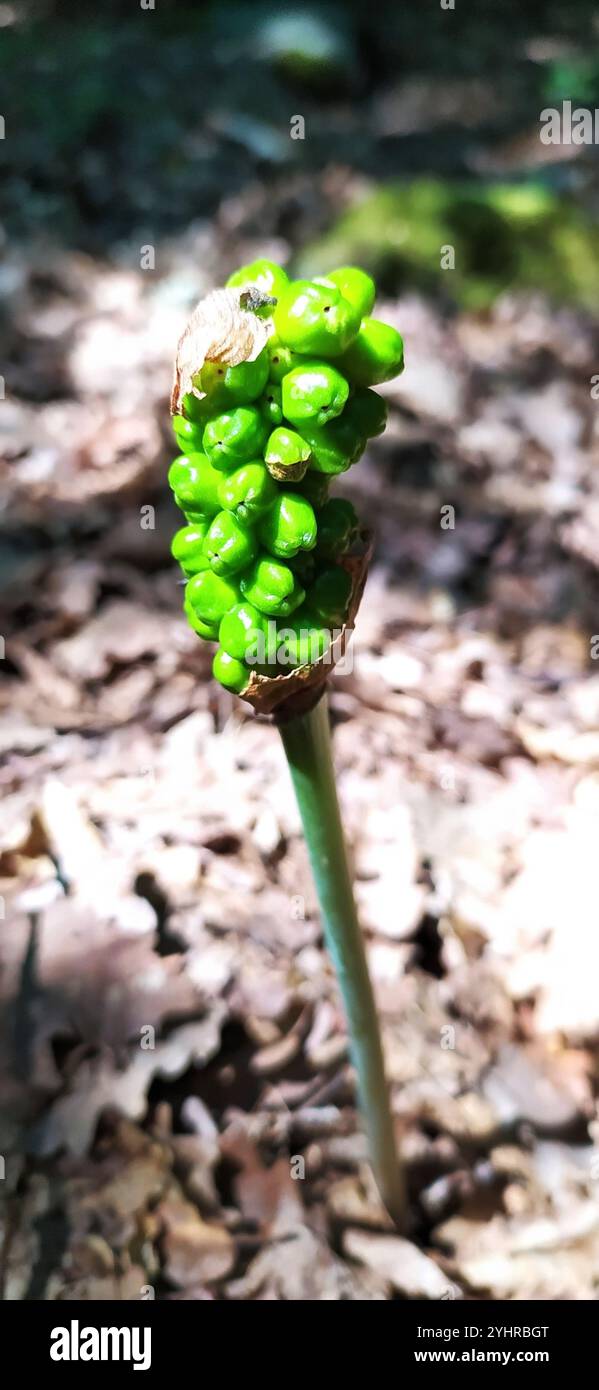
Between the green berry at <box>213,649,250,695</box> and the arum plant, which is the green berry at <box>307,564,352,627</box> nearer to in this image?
the arum plant

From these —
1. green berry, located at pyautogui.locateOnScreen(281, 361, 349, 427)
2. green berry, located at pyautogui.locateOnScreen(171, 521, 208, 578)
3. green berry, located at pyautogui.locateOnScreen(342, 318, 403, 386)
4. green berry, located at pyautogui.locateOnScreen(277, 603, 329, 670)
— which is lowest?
green berry, located at pyautogui.locateOnScreen(277, 603, 329, 670)

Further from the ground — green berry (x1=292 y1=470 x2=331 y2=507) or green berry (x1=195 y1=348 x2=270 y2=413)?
green berry (x1=195 y1=348 x2=270 y2=413)

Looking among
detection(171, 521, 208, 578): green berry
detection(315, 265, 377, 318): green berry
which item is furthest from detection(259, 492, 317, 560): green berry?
detection(315, 265, 377, 318): green berry

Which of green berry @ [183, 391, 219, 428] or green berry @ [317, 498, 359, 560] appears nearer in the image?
green berry @ [183, 391, 219, 428]

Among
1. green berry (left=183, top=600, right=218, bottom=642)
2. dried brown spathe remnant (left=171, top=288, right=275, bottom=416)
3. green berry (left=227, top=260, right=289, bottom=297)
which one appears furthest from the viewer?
green berry (left=183, top=600, right=218, bottom=642)

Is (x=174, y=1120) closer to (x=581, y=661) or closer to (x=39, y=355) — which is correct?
(x=581, y=661)

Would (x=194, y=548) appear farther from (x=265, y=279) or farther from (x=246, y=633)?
(x=265, y=279)

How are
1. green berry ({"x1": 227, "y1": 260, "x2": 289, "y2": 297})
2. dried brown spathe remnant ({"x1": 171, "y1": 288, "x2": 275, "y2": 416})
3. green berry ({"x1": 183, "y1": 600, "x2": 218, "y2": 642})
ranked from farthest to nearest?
1. green berry ({"x1": 183, "y1": 600, "x2": 218, "y2": 642})
2. green berry ({"x1": 227, "y1": 260, "x2": 289, "y2": 297})
3. dried brown spathe remnant ({"x1": 171, "y1": 288, "x2": 275, "y2": 416})
